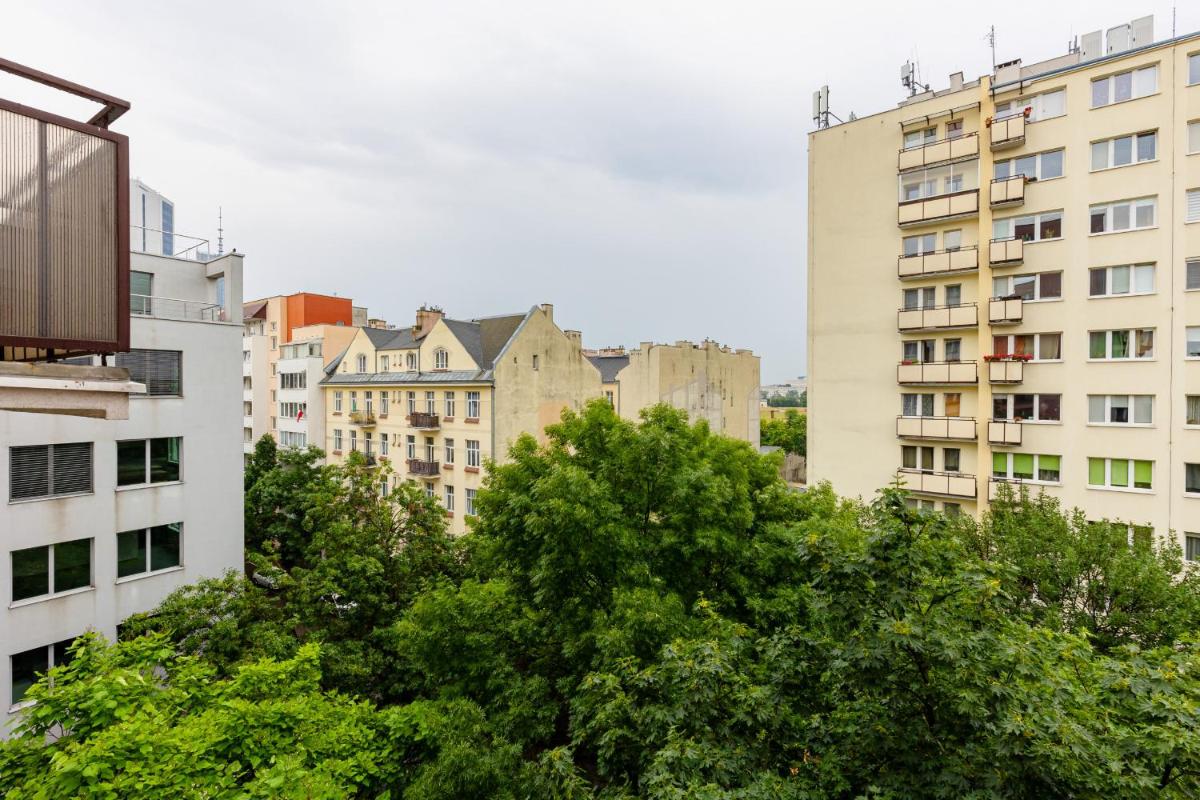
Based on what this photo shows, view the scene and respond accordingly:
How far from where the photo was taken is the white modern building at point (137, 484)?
15.1 metres

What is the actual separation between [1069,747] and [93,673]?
1333cm

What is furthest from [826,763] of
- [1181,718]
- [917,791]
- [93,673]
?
[93,673]

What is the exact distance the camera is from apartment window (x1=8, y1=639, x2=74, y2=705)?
15031mm

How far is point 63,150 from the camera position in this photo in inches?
221

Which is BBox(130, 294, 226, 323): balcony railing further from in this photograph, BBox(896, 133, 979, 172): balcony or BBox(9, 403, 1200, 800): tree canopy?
BBox(896, 133, 979, 172): balcony

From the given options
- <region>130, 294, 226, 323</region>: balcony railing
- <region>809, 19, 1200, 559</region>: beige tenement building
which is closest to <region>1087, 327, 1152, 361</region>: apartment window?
<region>809, 19, 1200, 559</region>: beige tenement building

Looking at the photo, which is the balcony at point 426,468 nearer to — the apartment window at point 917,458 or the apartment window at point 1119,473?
the apartment window at point 917,458

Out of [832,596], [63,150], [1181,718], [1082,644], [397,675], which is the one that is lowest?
[397,675]

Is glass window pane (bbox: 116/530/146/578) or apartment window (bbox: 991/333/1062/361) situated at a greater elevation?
apartment window (bbox: 991/333/1062/361)

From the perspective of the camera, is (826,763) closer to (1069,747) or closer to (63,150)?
(1069,747)

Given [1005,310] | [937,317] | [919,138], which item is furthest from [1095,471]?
[919,138]

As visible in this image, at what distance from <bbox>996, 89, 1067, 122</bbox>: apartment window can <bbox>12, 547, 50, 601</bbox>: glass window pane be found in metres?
34.6

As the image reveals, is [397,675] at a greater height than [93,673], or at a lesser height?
lesser

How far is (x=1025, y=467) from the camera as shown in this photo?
23.0 m
